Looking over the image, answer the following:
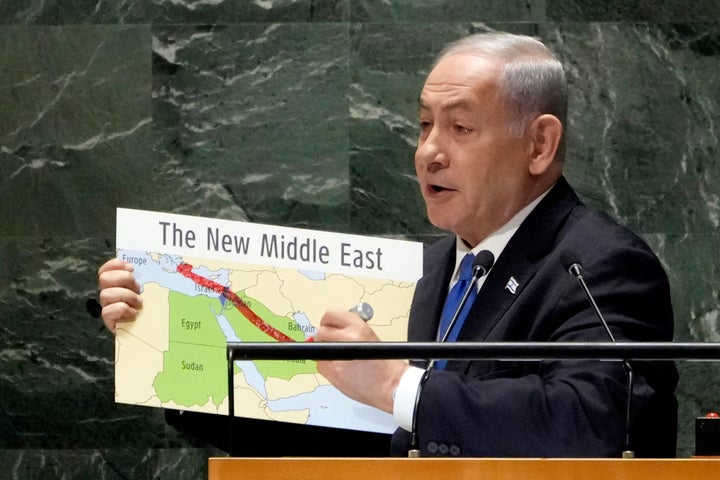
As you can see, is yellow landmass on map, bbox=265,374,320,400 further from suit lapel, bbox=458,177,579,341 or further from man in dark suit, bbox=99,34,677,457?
suit lapel, bbox=458,177,579,341

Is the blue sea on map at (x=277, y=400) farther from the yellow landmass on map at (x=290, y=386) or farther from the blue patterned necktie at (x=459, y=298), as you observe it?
the blue patterned necktie at (x=459, y=298)

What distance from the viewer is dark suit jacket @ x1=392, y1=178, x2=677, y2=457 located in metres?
3.02

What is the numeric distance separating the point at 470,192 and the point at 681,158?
219cm

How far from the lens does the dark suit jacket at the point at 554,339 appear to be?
9.91ft

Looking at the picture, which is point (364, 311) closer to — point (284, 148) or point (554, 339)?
point (554, 339)

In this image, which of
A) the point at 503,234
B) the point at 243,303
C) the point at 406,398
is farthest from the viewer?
the point at 503,234

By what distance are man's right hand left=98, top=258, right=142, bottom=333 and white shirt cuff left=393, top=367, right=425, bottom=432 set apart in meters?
0.73

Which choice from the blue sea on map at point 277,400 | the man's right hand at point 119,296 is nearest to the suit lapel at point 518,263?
the blue sea on map at point 277,400

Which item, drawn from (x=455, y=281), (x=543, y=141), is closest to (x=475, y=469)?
(x=455, y=281)

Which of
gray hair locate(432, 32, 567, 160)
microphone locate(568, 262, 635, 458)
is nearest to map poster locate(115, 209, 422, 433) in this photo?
gray hair locate(432, 32, 567, 160)

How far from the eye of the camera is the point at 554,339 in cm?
323

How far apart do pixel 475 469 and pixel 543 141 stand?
1.56 meters

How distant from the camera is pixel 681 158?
217 inches

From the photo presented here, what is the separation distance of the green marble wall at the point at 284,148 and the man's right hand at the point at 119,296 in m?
2.05
